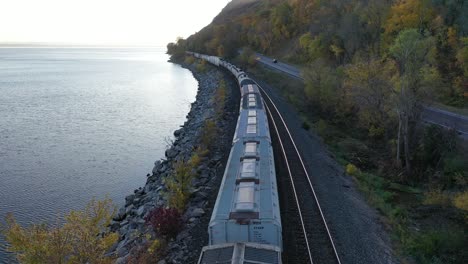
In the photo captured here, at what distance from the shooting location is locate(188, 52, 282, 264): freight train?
14.0 metres

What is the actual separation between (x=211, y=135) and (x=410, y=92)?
1654 cm

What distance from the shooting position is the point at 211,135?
34.5 meters

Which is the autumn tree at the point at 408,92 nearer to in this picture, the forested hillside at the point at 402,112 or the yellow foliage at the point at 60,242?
the forested hillside at the point at 402,112

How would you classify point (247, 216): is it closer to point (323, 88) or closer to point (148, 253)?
point (148, 253)

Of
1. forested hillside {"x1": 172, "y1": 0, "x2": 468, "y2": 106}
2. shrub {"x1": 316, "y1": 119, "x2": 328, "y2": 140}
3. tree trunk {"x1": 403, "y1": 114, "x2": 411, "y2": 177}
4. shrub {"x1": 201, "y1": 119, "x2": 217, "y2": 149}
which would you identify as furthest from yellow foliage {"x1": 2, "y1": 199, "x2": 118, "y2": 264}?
forested hillside {"x1": 172, "y1": 0, "x2": 468, "y2": 106}

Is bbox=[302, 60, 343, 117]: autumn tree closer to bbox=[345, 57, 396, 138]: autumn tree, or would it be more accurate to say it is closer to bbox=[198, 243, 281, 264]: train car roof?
bbox=[345, 57, 396, 138]: autumn tree

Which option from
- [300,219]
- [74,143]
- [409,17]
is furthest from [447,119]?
[74,143]

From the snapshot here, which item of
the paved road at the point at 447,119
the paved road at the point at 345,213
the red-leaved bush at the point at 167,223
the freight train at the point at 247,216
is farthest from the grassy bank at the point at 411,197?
the red-leaved bush at the point at 167,223

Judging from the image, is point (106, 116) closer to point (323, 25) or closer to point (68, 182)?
point (68, 182)

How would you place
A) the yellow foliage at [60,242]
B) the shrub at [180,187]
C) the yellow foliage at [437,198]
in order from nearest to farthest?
the yellow foliage at [60,242] → the shrub at [180,187] → the yellow foliage at [437,198]

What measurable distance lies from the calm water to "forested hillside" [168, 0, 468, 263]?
17917mm

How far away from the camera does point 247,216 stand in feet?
50.9

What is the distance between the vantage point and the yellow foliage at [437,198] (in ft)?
78.9

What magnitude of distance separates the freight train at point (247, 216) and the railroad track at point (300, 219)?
186 centimetres
